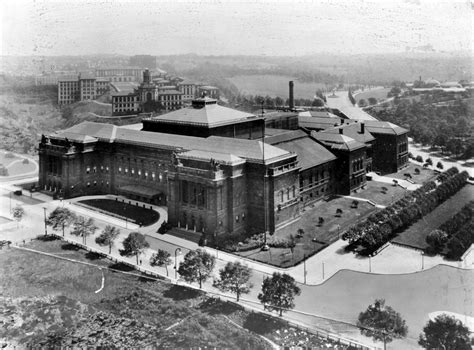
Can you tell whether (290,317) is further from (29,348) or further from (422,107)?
(422,107)

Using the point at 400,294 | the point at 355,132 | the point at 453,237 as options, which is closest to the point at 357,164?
the point at 355,132

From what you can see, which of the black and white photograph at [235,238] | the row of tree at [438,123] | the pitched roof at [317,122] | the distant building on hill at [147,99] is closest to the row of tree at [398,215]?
the black and white photograph at [235,238]

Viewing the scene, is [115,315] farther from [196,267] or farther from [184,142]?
[184,142]

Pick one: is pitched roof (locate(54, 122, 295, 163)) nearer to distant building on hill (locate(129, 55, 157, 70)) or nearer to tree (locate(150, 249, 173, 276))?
tree (locate(150, 249, 173, 276))

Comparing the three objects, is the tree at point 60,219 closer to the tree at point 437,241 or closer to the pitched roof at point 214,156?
the pitched roof at point 214,156

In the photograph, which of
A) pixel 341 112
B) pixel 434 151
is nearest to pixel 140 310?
pixel 434 151

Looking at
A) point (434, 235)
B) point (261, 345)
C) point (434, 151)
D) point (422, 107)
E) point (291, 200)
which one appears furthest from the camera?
point (422, 107)

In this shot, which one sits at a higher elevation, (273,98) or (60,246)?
(273,98)
